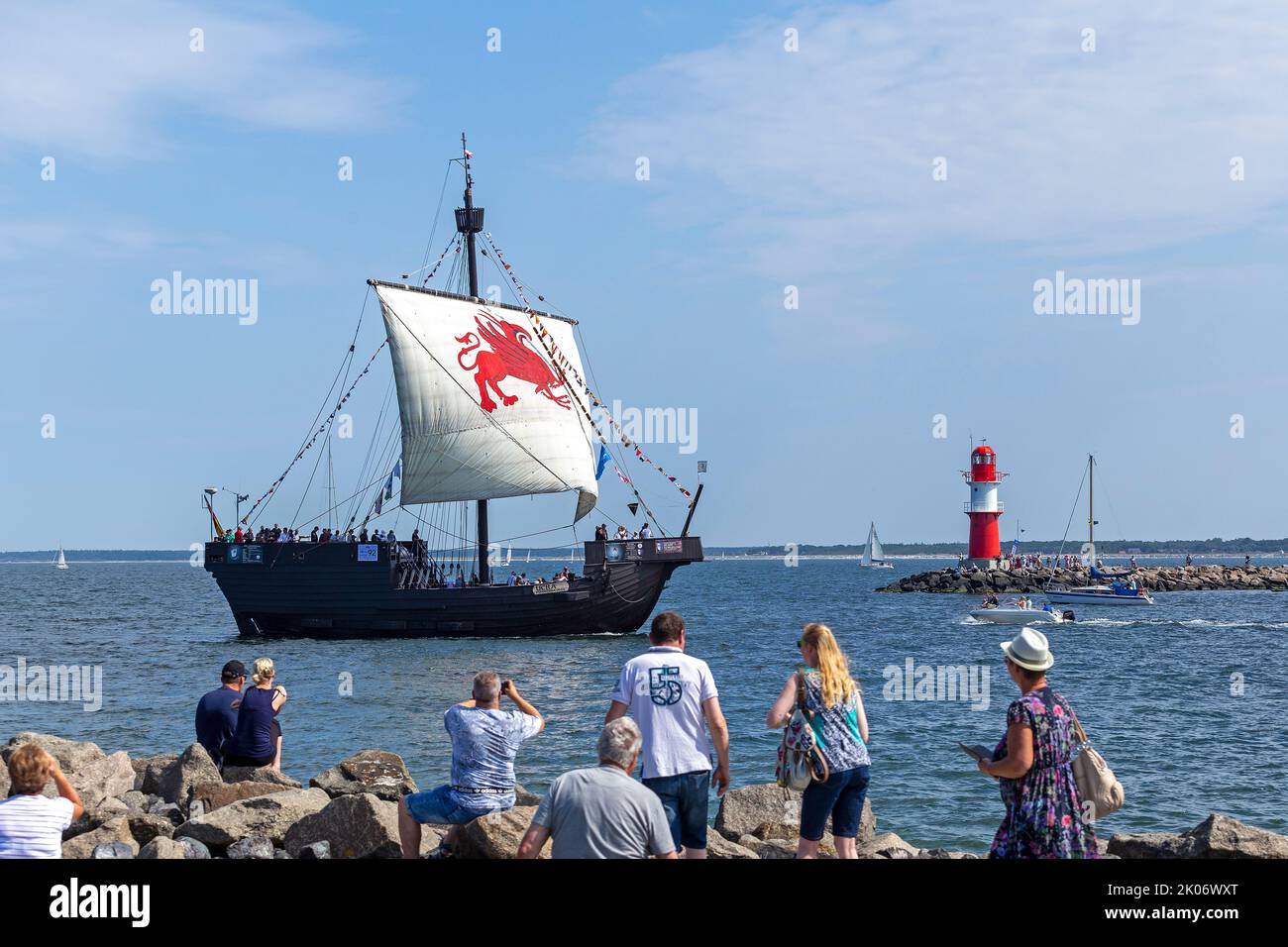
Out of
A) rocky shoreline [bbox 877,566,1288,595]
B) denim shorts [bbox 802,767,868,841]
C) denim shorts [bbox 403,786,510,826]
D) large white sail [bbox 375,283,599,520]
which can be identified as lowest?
rocky shoreline [bbox 877,566,1288,595]

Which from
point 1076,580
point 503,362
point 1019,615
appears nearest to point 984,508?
point 1076,580

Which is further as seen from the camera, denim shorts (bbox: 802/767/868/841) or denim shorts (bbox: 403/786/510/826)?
denim shorts (bbox: 403/786/510/826)

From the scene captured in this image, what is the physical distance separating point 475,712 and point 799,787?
6.89 feet

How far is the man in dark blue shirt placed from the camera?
38.6 ft

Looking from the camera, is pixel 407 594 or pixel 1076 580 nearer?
pixel 407 594

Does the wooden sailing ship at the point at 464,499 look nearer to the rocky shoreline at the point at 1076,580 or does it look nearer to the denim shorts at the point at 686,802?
the denim shorts at the point at 686,802

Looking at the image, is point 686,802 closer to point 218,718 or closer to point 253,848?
point 253,848

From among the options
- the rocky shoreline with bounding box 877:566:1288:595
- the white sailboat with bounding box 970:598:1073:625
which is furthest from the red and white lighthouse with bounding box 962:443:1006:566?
the white sailboat with bounding box 970:598:1073:625

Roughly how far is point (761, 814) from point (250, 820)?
15.0 ft

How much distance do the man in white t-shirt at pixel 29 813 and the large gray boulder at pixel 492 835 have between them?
8.62 feet

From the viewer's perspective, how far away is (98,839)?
10008 mm

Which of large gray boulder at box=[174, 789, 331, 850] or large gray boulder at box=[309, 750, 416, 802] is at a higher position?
large gray boulder at box=[174, 789, 331, 850]

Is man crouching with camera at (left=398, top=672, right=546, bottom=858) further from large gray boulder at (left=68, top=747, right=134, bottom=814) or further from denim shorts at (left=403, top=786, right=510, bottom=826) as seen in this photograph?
large gray boulder at (left=68, top=747, right=134, bottom=814)

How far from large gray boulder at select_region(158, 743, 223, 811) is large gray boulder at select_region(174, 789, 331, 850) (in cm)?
119
